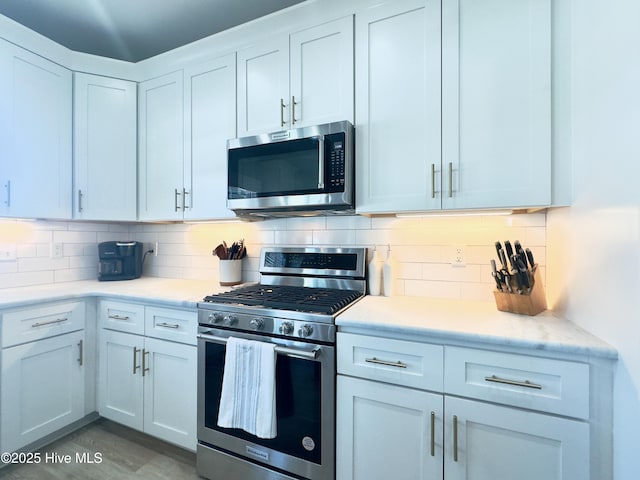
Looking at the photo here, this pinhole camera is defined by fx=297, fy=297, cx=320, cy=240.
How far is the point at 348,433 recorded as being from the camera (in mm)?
1271

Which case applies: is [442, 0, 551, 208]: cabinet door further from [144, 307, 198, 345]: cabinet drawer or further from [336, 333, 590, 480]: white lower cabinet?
[144, 307, 198, 345]: cabinet drawer

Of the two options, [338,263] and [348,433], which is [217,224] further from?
[348,433]

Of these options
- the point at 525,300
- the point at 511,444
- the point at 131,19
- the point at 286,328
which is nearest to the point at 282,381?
the point at 286,328

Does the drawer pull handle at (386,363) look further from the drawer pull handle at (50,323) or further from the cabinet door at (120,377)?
the drawer pull handle at (50,323)

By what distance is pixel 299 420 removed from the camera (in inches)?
53.0

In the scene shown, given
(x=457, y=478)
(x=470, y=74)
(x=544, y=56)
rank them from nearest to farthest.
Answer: (x=457, y=478)
(x=544, y=56)
(x=470, y=74)

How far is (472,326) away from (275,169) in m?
1.25

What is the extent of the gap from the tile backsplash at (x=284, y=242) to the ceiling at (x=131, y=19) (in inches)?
53.3

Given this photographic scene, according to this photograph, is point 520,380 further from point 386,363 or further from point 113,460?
point 113,460

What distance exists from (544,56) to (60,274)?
3.27 m

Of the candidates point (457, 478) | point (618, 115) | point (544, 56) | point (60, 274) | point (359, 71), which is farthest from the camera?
point (60, 274)

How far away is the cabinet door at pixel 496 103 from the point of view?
1.25 m

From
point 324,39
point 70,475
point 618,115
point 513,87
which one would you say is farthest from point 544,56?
point 70,475

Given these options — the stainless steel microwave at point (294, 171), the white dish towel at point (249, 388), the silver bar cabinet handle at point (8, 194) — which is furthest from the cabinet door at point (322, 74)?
the silver bar cabinet handle at point (8, 194)
